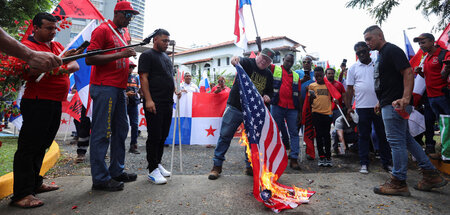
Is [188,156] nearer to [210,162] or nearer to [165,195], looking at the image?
[210,162]

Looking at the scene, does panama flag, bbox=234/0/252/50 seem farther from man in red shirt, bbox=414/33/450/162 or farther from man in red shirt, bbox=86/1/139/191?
man in red shirt, bbox=414/33/450/162

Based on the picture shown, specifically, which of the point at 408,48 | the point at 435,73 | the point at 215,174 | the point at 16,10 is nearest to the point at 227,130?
the point at 215,174

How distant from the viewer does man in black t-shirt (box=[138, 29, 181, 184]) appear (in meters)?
3.20

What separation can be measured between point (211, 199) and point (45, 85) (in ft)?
6.78

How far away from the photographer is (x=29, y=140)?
253 cm

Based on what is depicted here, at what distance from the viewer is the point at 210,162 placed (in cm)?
487

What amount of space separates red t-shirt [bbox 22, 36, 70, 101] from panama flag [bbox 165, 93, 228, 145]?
3.44 m

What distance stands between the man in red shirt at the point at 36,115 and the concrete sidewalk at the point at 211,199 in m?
0.22

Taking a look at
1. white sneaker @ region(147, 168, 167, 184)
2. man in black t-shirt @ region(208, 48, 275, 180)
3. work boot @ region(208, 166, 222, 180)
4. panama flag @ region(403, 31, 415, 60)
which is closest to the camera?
white sneaker @ region(147, 168, 167, 184)

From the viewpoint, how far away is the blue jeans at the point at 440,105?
4.18m

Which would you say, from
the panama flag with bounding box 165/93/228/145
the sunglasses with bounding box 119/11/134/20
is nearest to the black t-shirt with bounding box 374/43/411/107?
the sunglasses with bounding box 119/11/134/20

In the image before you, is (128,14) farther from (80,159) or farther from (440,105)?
(440,105)

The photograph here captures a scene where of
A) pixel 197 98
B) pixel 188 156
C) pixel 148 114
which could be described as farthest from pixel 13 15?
pixel 148 114

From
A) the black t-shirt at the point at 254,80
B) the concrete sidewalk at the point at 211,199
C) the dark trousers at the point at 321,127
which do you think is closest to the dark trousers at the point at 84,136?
the concrete sidewalk at the point at 211,199
